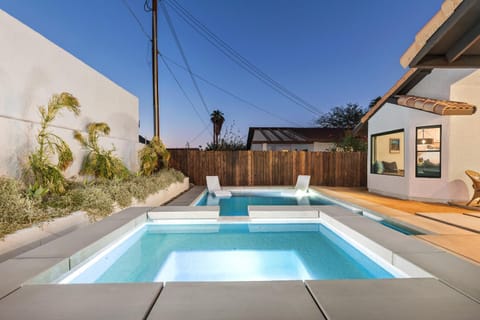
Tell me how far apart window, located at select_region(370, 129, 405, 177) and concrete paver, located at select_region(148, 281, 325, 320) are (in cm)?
749

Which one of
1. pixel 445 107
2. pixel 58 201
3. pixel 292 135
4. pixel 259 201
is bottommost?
pixel 259 201

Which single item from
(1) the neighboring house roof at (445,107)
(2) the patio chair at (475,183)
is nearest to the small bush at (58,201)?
(1) the neighboring house roof at (445,107)

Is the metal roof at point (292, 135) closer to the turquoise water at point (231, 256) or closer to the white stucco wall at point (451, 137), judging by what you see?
the white stucco wall at point (451, 137)

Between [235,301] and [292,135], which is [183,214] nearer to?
[235,301]

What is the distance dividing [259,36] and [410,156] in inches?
490

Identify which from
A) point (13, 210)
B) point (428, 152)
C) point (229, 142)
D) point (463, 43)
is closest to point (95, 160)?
point (13, 210)

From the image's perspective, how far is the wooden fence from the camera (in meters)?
11.9

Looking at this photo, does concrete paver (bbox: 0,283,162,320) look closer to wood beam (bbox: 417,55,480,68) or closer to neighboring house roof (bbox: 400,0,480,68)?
neighboring house roof (bbox: 400,0,480,68)

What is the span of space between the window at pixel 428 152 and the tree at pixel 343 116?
2091cm

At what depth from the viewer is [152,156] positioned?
9.50m

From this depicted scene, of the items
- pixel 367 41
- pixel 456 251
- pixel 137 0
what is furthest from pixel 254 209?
pixel 367 41

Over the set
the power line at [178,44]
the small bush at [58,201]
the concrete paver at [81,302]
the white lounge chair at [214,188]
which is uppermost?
the power line at [178,44]

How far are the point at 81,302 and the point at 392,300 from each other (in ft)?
7.25

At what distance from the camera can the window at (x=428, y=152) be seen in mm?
6781
